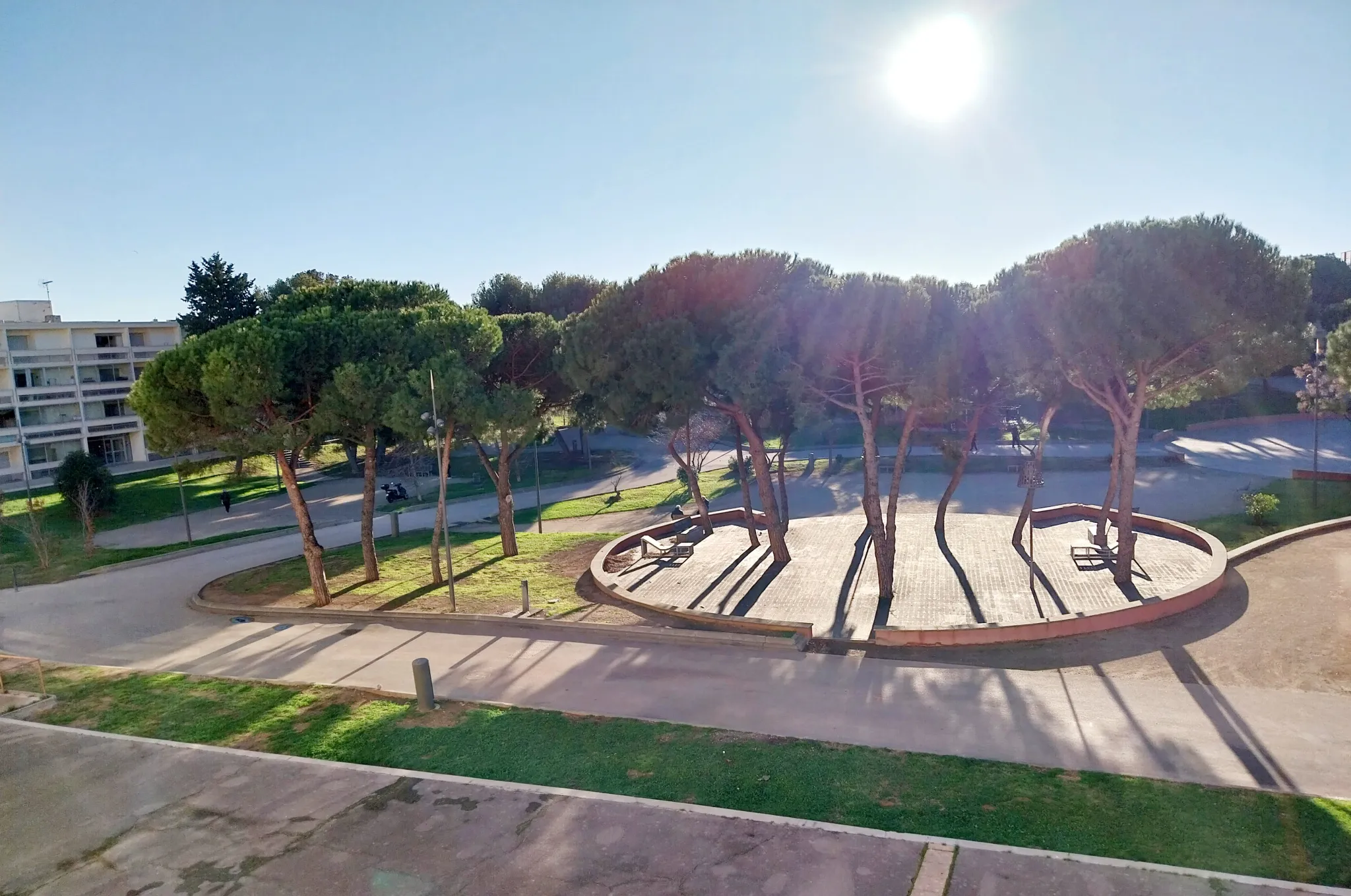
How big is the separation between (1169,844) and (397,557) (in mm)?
20521

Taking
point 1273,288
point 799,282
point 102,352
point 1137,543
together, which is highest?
point 102,352

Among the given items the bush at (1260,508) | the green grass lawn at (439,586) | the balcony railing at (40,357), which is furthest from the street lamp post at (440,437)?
the balcony railing at (40,357)

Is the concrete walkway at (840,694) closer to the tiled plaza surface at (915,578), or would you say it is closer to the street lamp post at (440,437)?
the street lamp post at (440,437)

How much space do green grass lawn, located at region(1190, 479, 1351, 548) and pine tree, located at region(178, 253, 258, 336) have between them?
44894 mm

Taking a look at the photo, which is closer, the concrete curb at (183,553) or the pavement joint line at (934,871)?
the pavement joint line at (934,871)

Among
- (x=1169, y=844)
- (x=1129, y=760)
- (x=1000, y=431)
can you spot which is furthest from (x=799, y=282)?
(x=1000, y=431)

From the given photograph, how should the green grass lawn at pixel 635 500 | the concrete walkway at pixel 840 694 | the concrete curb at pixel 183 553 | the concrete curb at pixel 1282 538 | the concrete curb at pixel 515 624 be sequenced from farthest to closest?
the green grass lawn at pixel 635 500 < the concrete curb at pixel 183 553 < the concrete curb at pixel 1282 538 < the concrete curb at pixel 515 624 < the concrete walkway at pixel 840 694

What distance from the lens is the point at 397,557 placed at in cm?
2352

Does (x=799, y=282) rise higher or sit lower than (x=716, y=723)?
higher

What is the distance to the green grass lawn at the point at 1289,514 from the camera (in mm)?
20406

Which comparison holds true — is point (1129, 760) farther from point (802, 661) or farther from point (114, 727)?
point (114, 727)

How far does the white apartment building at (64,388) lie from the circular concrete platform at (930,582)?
3657cm

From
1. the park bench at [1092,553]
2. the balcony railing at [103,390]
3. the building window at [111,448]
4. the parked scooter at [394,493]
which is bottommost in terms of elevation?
the park bench at [1092,553]

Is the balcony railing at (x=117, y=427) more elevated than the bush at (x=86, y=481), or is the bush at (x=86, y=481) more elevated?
the balcony railing at (x=117, y=427)
